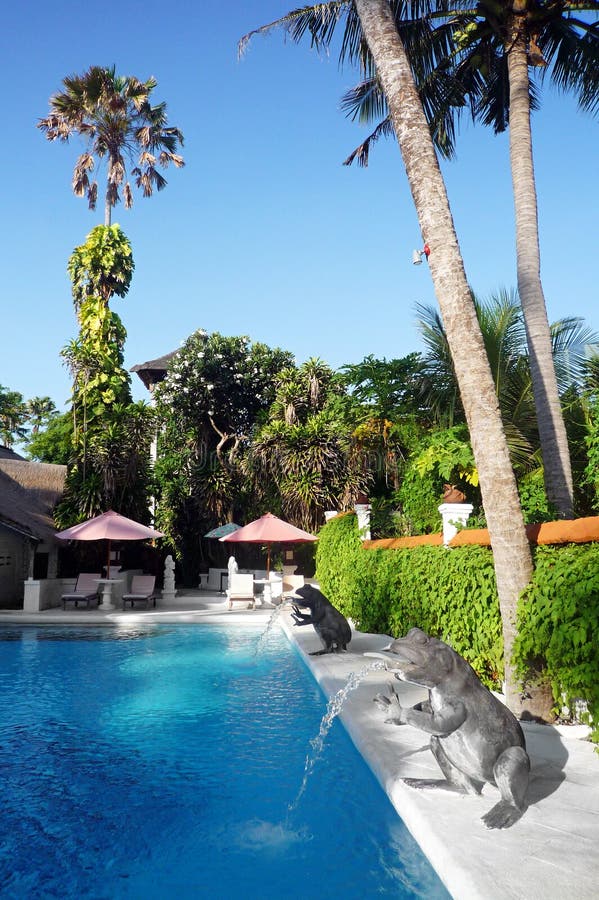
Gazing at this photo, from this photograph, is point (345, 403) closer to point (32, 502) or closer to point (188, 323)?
point (32, 502)

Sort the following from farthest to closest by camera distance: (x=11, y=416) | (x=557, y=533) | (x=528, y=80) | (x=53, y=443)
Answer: (x=11, y=416) < (x=53, y=443) < (x=528, y=80) < (x=557, y=533)

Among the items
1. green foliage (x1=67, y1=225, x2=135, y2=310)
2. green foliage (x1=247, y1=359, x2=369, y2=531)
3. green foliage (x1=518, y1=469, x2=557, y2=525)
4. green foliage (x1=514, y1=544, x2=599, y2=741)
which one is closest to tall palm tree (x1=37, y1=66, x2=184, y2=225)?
green foliage (x1=67, y1=225, x2=135, y2=310)

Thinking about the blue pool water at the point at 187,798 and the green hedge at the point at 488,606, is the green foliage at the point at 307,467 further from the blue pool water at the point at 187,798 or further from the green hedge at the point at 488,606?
the blue pool water at the point at 187,798

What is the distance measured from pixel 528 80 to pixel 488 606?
33.0ft

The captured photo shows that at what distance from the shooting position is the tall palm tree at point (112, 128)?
33938 mm

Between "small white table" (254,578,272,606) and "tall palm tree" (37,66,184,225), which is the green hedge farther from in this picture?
"tall palm tree" (37,66,184,225)

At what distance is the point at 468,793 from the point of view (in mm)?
4699

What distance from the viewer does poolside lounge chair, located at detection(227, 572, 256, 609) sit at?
66.3 feet

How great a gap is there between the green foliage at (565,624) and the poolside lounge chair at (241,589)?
1453 centimetres

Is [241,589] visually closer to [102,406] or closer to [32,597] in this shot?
[32,597]

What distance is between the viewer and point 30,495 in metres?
25.3

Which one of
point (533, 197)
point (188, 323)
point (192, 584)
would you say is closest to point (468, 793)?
point (533, 197)

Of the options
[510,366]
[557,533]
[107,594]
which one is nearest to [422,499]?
[510,366]

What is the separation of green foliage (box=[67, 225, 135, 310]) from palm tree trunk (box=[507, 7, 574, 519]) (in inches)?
987
